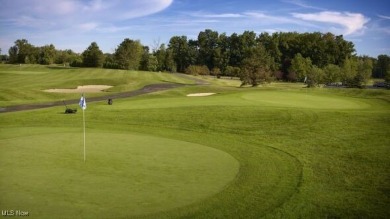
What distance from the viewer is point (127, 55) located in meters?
108

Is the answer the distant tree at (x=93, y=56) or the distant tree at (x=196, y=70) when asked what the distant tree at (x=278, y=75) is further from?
the distant tree at (x=93, y=56)

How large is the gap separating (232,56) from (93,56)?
56179mm

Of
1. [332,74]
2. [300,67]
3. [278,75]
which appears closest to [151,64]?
[278,75]

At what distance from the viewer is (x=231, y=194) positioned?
10047mm

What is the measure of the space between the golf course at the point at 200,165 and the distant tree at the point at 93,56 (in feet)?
278

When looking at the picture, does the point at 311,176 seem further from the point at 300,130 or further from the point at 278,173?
the point at 300,130

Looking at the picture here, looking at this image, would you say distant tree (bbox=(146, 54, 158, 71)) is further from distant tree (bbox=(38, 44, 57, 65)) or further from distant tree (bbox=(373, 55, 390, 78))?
distant tree (bbox=(373, 55, 390, 78))

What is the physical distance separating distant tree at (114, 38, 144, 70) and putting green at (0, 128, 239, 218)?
9361 cm

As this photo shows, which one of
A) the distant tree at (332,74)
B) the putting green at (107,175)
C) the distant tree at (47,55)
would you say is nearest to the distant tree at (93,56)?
the distant tree at (47,55)

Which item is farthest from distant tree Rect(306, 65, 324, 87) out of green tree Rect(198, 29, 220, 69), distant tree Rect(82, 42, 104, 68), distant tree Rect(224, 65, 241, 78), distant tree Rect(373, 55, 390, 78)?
distant tree Rect(373, 55, 390, 78)

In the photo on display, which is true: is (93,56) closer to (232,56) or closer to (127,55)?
(127,55)

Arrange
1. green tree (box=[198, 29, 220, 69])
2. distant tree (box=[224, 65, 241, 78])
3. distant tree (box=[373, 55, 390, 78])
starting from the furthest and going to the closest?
1. distant tree (box=[373, 55, 390, 78])
2. green tree (box=[198, 29, 220, 69])
3. distant tree (box=[224, 65, 241, 78])

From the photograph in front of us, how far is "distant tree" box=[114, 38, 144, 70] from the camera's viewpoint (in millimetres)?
107750

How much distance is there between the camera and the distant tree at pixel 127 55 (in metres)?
108
